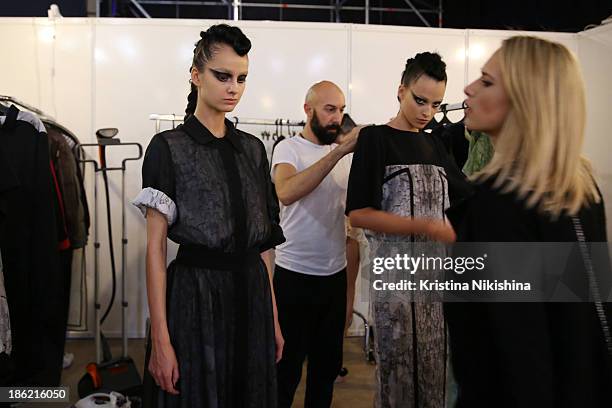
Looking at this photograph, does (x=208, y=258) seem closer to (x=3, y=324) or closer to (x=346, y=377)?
(x=3, y=324)

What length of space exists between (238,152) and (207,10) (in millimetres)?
4637

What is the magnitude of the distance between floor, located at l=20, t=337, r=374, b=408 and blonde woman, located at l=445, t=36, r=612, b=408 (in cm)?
188

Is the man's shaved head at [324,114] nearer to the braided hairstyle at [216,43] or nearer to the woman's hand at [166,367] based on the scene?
Result: the braided hairstyle at [216,43]

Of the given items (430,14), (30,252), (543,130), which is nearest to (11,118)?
(30,252)

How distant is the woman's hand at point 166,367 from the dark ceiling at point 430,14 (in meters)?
3.14

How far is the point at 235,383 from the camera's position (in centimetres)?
127

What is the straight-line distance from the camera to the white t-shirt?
195 centimetres

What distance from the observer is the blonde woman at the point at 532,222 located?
2.56 ft

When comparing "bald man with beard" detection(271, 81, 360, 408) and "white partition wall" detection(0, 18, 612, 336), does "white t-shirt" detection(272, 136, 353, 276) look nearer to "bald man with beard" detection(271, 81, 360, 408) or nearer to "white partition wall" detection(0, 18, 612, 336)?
"bald man with beard" detection(271, 81, 360, 408)

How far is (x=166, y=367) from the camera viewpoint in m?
1.17

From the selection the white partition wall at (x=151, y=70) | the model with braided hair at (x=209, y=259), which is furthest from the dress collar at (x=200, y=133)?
the white partition wall at (x=151, y=70)

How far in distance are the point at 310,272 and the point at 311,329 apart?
232 millimetres

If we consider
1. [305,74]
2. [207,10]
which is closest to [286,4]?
[207,10]

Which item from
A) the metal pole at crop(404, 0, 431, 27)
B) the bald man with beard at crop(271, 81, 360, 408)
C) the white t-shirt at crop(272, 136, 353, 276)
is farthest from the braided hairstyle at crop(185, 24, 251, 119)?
the metal pole at crop(404, 0, 431, 27)
